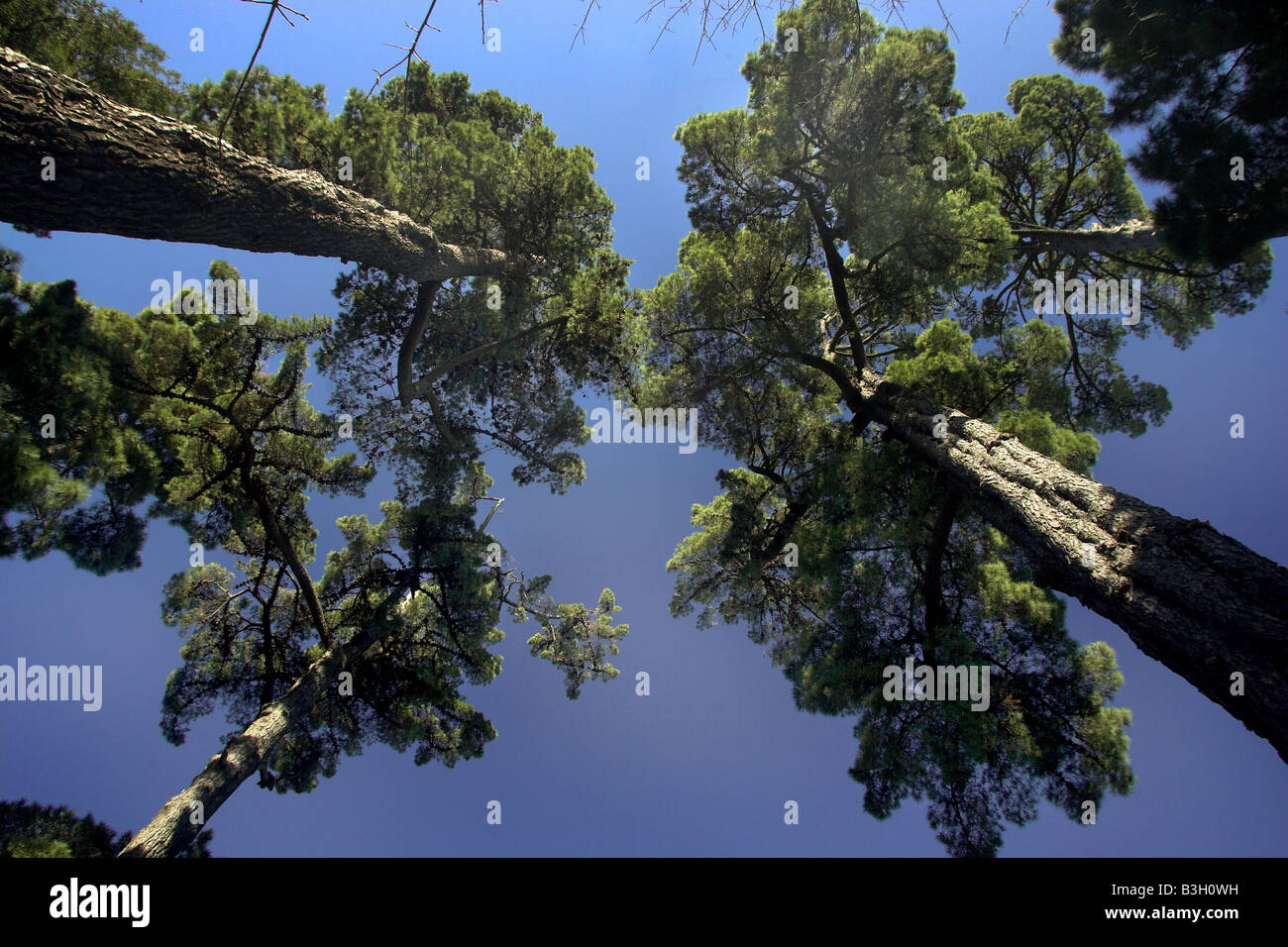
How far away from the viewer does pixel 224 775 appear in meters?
6.44

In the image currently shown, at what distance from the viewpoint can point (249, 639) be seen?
9820 millimetres

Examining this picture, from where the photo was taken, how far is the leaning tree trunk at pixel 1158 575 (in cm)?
279

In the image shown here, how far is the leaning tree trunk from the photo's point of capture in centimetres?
279

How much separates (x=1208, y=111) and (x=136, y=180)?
386 inches

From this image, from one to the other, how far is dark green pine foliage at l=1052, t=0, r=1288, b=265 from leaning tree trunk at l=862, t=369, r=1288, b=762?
2.79m

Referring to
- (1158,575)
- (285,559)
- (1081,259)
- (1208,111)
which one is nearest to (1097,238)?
(1081,259)

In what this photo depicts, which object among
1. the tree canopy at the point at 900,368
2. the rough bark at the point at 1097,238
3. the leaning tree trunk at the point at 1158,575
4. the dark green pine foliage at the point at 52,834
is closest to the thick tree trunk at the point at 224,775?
the dark green pine foliage at the point at 52,834

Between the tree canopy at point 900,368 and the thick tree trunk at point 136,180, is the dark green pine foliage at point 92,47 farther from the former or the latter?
the tree canopy at point 900,368

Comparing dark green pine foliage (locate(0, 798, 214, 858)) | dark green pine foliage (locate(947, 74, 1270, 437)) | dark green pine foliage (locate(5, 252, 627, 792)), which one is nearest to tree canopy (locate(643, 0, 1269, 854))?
dark green pine foliage (locate(947, 74, 1270, 437))

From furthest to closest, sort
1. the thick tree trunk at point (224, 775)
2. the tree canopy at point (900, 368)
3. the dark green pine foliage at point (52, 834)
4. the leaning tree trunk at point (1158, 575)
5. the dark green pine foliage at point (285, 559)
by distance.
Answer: the dark green pine foliage at point (285, 559), the tree canopy at point (900, 368), the thick tree trunk at point (224, 775), the dark green pine foliage at point (52, 834), the leaning tree trunk at point (1158, 575)

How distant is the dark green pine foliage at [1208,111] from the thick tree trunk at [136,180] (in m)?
8.91

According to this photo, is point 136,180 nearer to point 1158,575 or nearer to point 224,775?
point 224,775
